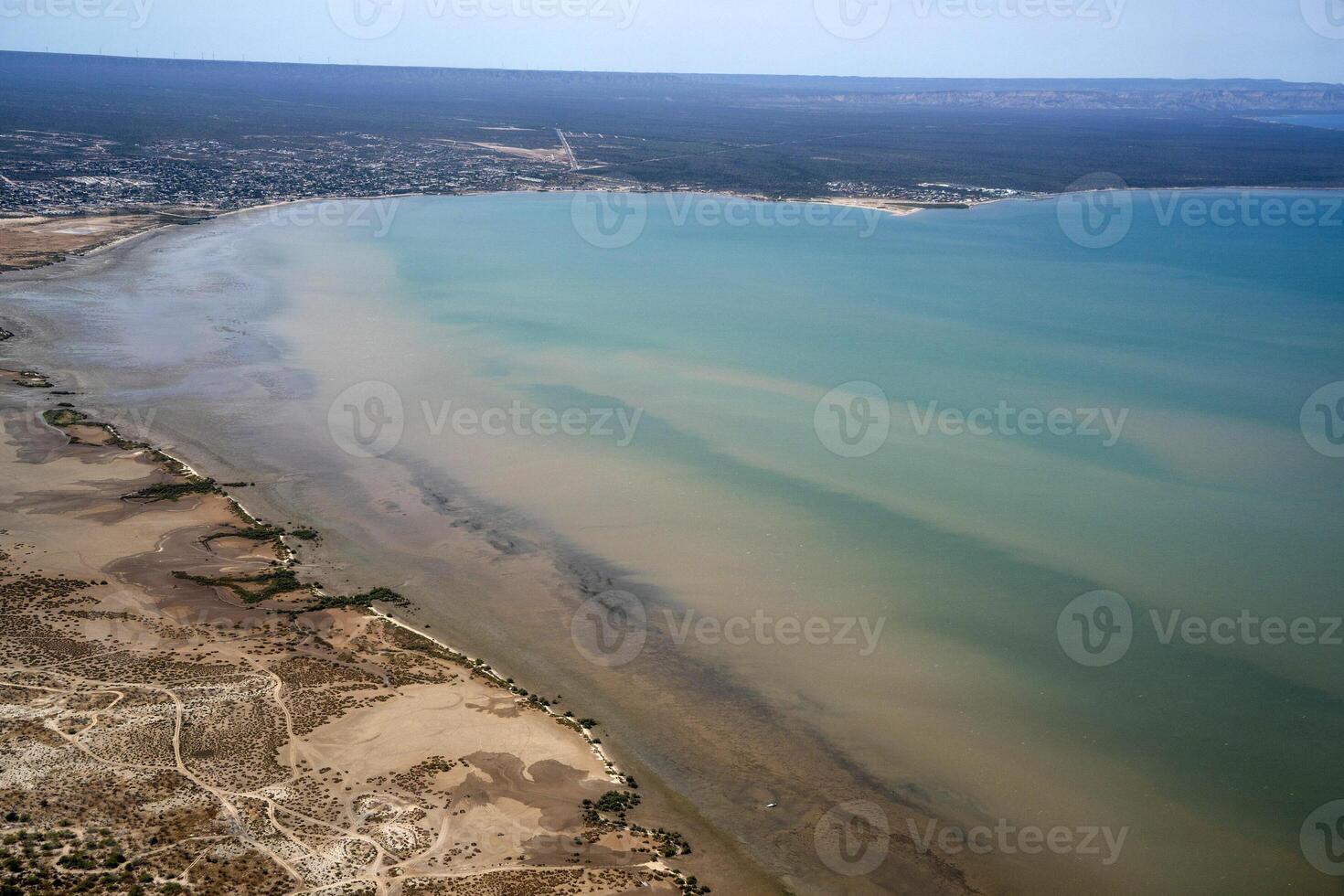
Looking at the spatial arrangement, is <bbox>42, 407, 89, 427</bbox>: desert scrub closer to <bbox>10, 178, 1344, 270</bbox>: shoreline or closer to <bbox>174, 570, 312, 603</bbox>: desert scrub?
<bbox>174, 570, 312, 603</bbox>: desert scrub

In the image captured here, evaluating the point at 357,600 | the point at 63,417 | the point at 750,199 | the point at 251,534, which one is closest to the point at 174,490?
the point at 251,534

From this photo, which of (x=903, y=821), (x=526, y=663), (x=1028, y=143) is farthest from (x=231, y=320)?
(x=1028, y=143)

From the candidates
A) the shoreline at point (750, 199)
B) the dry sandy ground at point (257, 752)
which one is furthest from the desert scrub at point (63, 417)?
the shoreline at point (750, 199)

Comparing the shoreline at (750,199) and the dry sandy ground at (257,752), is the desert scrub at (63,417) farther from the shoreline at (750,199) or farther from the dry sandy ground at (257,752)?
the shoreline at (750,199)

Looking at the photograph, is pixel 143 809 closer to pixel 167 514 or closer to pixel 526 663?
pixel 526 663

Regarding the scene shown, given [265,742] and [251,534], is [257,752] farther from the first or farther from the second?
[251,534]

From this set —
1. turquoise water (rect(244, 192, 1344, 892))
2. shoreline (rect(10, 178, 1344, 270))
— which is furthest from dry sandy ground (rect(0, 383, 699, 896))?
shoreline (rect(10, 178, 1344, 270))
